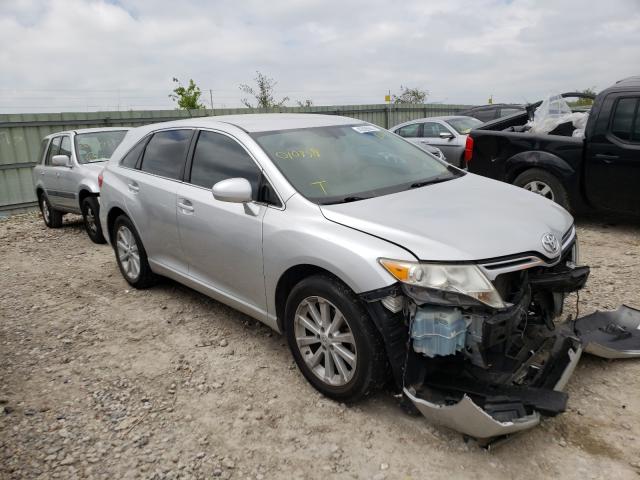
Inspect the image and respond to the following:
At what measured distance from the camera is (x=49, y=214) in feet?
29.1

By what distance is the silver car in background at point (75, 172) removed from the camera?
23.9 feet

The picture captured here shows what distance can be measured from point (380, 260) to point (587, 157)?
442 centimetres

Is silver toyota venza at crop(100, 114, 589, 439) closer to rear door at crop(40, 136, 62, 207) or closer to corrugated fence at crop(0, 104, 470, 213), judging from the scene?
rear door at crop(40, 136, 62, 207)

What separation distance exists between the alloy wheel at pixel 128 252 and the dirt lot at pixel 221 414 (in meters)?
0.48

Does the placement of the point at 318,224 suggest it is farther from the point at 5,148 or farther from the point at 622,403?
the point at 5,148

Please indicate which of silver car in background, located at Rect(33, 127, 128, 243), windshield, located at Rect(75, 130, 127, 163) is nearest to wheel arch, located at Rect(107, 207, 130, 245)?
silver car in background, located at Rect(33, 127, 128, 243)

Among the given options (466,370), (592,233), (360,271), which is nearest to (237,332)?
(360,271)

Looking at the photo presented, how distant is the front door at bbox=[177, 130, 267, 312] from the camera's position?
336 centimetres

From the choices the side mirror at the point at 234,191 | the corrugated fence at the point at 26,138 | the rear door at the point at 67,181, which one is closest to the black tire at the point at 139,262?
the side mirror at the point at 234,191

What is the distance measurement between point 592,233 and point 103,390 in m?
5.54

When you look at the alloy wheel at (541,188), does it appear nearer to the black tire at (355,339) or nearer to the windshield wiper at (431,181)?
the windshield wiper at (431,181)

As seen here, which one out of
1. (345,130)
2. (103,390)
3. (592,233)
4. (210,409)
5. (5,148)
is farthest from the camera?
(5,148)

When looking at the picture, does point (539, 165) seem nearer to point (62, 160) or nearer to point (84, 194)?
point (84, 194)

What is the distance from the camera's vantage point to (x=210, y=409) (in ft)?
10.2
